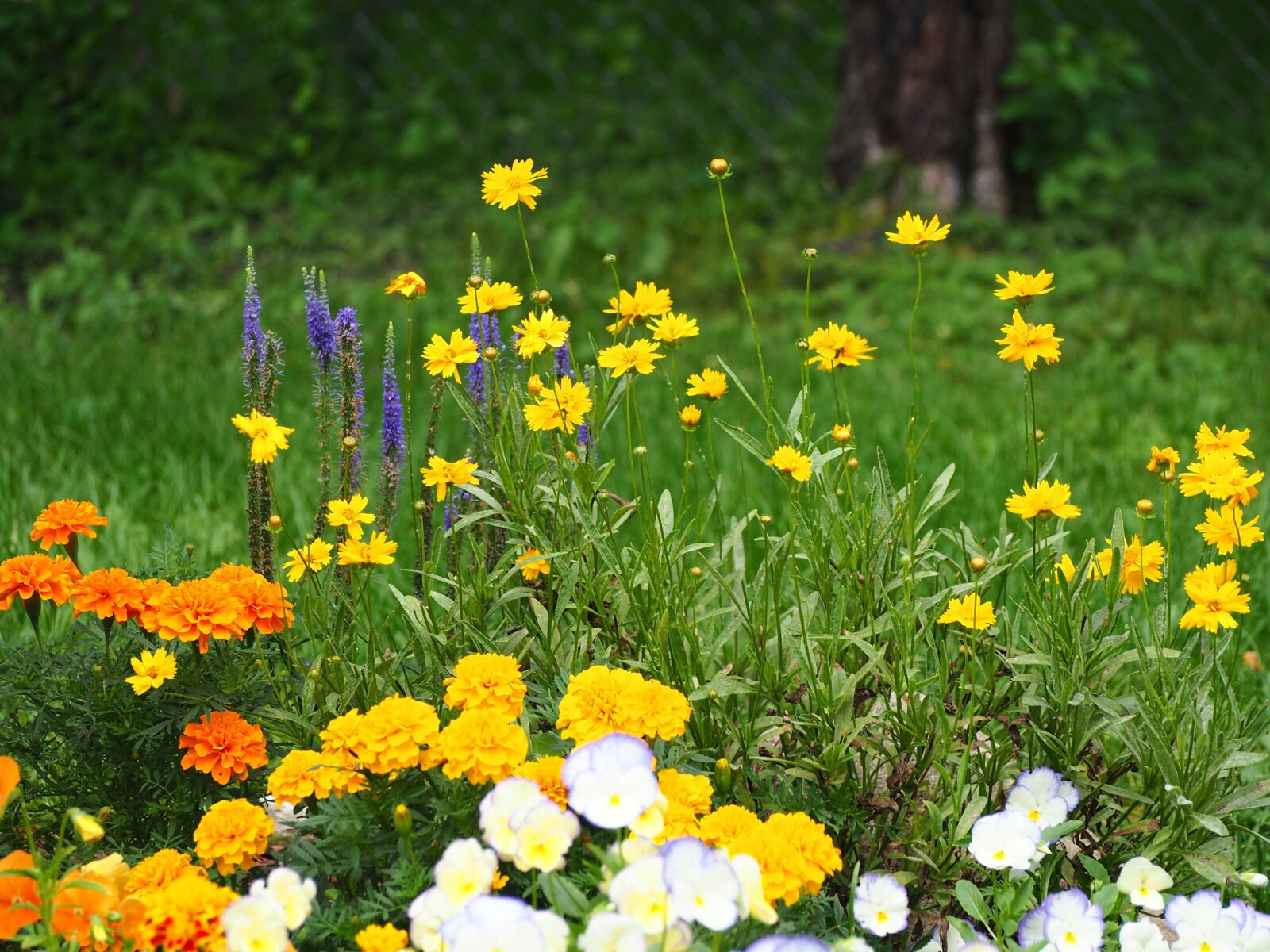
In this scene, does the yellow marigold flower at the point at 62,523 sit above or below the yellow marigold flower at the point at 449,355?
below

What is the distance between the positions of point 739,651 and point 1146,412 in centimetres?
219

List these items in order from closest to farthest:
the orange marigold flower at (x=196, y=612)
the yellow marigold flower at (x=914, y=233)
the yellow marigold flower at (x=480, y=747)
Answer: the yellow marigold flower at (x=480, y=747) < the orange marigold flower at (x=196, y=612) < the yellow marigold flower at (x=914, y=233)

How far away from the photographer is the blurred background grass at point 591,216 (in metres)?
3.51

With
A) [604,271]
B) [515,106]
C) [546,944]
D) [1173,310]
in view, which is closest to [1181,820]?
[546,944]

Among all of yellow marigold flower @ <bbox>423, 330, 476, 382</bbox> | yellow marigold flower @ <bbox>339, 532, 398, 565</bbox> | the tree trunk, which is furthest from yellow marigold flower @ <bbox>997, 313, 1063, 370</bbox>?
the tree trunk

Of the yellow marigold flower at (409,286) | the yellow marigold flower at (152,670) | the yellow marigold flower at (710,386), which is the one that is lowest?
the yellow marigold flower at (152,670)

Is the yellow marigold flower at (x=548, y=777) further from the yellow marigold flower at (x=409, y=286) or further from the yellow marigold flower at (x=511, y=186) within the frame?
the yellow marigold flower at (x=511, y=186)

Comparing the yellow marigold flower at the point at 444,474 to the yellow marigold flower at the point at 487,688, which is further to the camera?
the yellow marigold flower at the point at 444,474

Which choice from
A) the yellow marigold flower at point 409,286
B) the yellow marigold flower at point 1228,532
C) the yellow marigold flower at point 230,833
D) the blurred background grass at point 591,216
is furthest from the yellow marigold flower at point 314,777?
the blurred background grass at point 591,216

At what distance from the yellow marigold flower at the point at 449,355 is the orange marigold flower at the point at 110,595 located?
43 centimetres

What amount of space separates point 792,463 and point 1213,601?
0.50 meters

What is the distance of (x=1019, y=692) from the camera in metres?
1.78

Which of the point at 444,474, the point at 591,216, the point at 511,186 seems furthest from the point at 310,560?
the point at 591,216

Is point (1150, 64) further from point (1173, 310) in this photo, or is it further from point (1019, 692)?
point (1019, 692)
